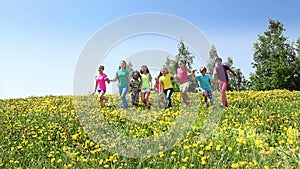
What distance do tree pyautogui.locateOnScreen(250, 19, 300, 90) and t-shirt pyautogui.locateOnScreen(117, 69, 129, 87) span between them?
27895mm

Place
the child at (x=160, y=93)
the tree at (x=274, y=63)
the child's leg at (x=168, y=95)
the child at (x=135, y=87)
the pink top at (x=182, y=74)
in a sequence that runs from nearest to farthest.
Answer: the child's leg at (x=168, y=95)
the pink top at (x=182, y=74)
the child at (x=160, y=93)
the child at (x=135, y=87)
the tree at (x=274, y=63)

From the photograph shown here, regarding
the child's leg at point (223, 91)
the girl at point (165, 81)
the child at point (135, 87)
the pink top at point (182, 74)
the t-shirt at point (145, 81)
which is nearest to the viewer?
the child's leg at point (223, 91)

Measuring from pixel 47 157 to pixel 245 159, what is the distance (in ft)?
11.6

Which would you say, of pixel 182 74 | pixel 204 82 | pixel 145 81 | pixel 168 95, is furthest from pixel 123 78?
pixel 204 82

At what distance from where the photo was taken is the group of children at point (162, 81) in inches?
540

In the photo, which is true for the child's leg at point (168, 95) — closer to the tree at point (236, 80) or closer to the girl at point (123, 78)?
the girl at point (123, 78)

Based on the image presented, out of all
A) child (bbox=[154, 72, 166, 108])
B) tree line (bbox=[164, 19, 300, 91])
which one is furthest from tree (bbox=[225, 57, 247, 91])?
child (bbox=[154, 72, 166, 108])

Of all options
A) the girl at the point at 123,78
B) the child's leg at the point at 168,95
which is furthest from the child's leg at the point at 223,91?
the girl at the point at 123,78

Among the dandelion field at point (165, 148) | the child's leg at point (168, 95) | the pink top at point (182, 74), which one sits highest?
the pink top at point (182, 74)

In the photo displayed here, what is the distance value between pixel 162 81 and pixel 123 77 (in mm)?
1419

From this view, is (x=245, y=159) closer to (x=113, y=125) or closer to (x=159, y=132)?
(x=159, y=132)

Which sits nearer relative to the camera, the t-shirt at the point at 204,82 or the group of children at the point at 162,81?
the group of children at the point at 162,81

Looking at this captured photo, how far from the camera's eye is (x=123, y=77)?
14.3m

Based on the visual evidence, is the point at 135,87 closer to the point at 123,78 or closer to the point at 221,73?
the point at 123,78
